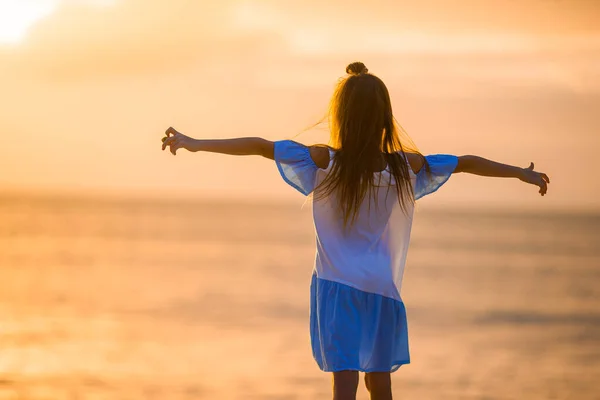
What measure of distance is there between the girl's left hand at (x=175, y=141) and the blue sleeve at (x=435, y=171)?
1016 mm

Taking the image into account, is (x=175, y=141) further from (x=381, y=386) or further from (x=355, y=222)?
(x=381, y=386)

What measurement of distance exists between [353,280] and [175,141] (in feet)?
3.12

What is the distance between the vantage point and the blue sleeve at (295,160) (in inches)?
170

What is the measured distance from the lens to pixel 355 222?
4.34 metres

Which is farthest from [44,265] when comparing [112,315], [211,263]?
[112,315]

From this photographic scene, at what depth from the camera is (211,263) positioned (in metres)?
26.9

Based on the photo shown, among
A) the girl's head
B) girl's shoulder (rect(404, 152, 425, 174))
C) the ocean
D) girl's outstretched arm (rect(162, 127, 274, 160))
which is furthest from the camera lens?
the ocean

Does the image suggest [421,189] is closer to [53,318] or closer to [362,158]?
[362,158]

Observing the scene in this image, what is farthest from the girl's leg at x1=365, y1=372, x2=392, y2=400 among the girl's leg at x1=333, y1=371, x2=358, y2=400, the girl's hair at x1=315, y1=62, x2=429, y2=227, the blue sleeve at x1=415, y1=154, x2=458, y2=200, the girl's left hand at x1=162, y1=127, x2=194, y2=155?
the girl's left hand at x1=162, y1=127, x2=194, y2=155

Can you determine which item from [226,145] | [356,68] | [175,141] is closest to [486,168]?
[356,68]

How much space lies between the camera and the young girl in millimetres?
4305

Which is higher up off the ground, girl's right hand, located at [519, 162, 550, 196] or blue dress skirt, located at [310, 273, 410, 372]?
girl's right hand, located at [519, 162, 550, 196]

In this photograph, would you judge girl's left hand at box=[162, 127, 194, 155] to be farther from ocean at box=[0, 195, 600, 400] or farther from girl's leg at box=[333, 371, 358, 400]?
ocean at box=[0, 195, 600, 400]

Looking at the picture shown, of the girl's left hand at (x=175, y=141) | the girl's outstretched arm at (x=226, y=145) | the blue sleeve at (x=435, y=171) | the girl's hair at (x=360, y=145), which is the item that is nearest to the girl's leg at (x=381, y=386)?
the girl's hair at (x=360, y=145)
